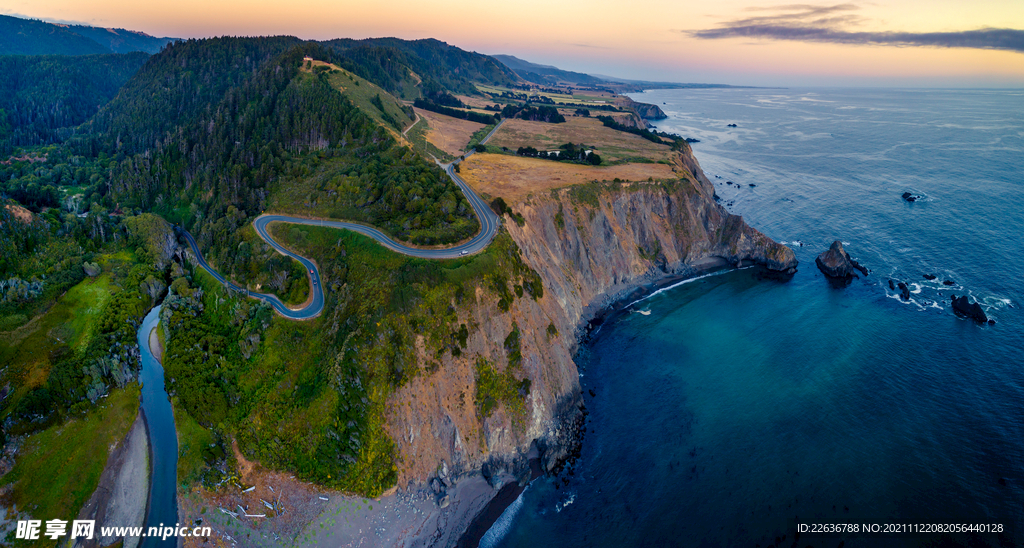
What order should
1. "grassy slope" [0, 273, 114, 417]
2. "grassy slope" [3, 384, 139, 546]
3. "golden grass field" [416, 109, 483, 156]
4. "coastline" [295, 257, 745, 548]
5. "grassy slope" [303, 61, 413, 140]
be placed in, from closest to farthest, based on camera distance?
"coastline" [295, 257, 745, 548] → "grassy slope" [3, 384, 139, 546] → "grassy slope" [0, 273, 114, 417] → "grassy slope" [303, 61, 413, 140] → "golden grass field" [416, 109, 483, 156]

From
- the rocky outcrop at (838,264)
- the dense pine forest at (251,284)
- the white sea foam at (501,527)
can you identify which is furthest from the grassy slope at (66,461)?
the rocky outcrop at (838,264)

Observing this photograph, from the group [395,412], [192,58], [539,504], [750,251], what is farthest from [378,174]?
[192,58]

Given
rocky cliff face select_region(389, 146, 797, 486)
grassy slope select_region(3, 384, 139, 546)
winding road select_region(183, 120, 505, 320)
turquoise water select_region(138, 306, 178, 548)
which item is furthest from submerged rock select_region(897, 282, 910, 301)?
grassy slope select_region(3, 384, 139, 546)

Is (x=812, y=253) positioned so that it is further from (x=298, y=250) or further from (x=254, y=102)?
(x=254, y=102)

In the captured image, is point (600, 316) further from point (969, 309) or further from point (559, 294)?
point (969, 309)

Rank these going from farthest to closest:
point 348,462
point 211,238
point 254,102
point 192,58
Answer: point 192,58 → point 254,102 → point 211,238 → point 348,462

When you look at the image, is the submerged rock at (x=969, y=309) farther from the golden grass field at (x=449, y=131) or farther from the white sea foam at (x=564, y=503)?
the golden grass field at (x=449, y=131)

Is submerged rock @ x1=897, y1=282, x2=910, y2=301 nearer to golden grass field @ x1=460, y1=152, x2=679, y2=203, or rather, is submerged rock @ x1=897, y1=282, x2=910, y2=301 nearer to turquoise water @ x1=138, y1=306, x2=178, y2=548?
golden grass field @ x1=460, y1=152, x2=679, y2=203
